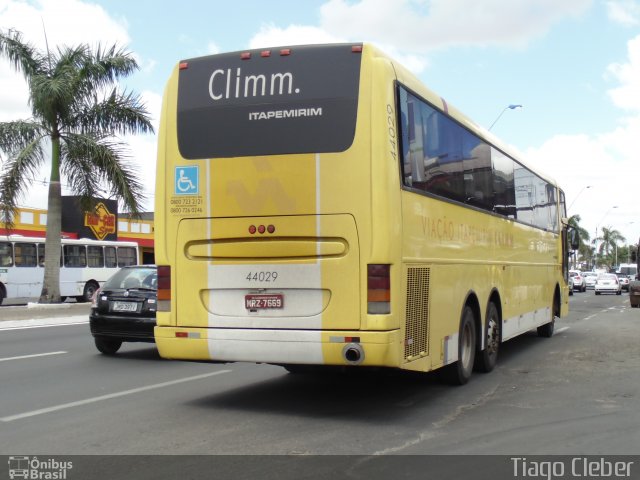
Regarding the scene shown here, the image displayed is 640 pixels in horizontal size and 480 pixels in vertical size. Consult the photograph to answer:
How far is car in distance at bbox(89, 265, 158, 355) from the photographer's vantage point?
444 inches

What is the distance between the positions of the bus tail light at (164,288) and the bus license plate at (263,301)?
0.90 metres

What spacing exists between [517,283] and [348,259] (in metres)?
5.82

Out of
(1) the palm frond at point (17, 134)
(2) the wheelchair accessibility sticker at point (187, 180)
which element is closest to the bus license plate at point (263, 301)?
(2) the wheelchair accessibility sticker at point (187, 180)

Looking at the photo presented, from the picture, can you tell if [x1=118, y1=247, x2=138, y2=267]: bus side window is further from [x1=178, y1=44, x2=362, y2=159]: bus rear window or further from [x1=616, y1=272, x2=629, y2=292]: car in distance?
[x1=616, y1=272, x2=629, y2=292]: car in distance

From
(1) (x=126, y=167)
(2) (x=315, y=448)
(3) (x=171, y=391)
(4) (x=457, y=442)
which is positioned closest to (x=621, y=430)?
(4) (x=457, y=442)

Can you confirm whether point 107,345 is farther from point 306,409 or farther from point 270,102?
point 270,102

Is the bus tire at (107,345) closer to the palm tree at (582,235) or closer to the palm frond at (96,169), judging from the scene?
the palm frond at (96,169)

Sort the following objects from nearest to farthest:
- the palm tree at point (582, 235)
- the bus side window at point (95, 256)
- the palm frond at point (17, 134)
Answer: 1. the palm frond at point (17, 134)
2. the bus side window at point (95, 256)
3. the palm tree at point (582, 235)

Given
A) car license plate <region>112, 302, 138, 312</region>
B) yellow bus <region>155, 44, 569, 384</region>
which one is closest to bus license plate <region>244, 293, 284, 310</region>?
yellow bus <region>155, 44, 569, 384</region>

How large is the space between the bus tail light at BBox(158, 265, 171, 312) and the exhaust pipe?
6.40 ft

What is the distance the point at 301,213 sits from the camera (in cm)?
677

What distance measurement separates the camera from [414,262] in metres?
7.11

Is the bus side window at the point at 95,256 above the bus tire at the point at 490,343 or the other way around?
above

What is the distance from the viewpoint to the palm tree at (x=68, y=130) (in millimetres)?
22859
